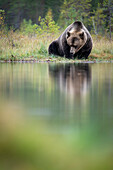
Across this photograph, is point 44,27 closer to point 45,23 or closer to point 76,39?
point 45,23

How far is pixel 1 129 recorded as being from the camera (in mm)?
2836

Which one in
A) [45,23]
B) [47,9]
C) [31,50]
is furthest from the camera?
[47,9]

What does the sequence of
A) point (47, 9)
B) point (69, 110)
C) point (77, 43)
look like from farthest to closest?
1. point (47, 9)
2. point (77, 43)
3. point (69, 110)

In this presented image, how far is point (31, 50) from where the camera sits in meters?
17.6

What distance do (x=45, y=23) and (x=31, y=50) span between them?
95.6ft

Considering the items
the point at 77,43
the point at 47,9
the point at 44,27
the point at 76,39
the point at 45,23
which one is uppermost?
the point at 47,9

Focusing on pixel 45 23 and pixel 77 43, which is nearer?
pixel 77 43

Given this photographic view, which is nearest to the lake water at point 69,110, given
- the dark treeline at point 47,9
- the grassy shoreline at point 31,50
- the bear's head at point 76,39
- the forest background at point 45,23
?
the grassy shoreline at point 31,50

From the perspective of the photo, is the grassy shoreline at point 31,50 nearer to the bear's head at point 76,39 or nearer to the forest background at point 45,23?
the forest background at point 45,23

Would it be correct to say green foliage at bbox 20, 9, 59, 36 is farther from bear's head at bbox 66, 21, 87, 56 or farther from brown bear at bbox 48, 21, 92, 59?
bear's head at bbox 66, 21, 87, 56

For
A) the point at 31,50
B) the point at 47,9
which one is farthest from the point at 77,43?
the point at 47,9

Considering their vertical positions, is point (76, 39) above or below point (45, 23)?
below

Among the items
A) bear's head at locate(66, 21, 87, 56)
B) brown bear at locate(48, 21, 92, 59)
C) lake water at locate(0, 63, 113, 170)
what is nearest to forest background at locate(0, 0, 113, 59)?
A: brown bear at locate(48, 21, 92, 59)

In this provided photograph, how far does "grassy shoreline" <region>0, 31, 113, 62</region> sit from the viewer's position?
15663 mm
